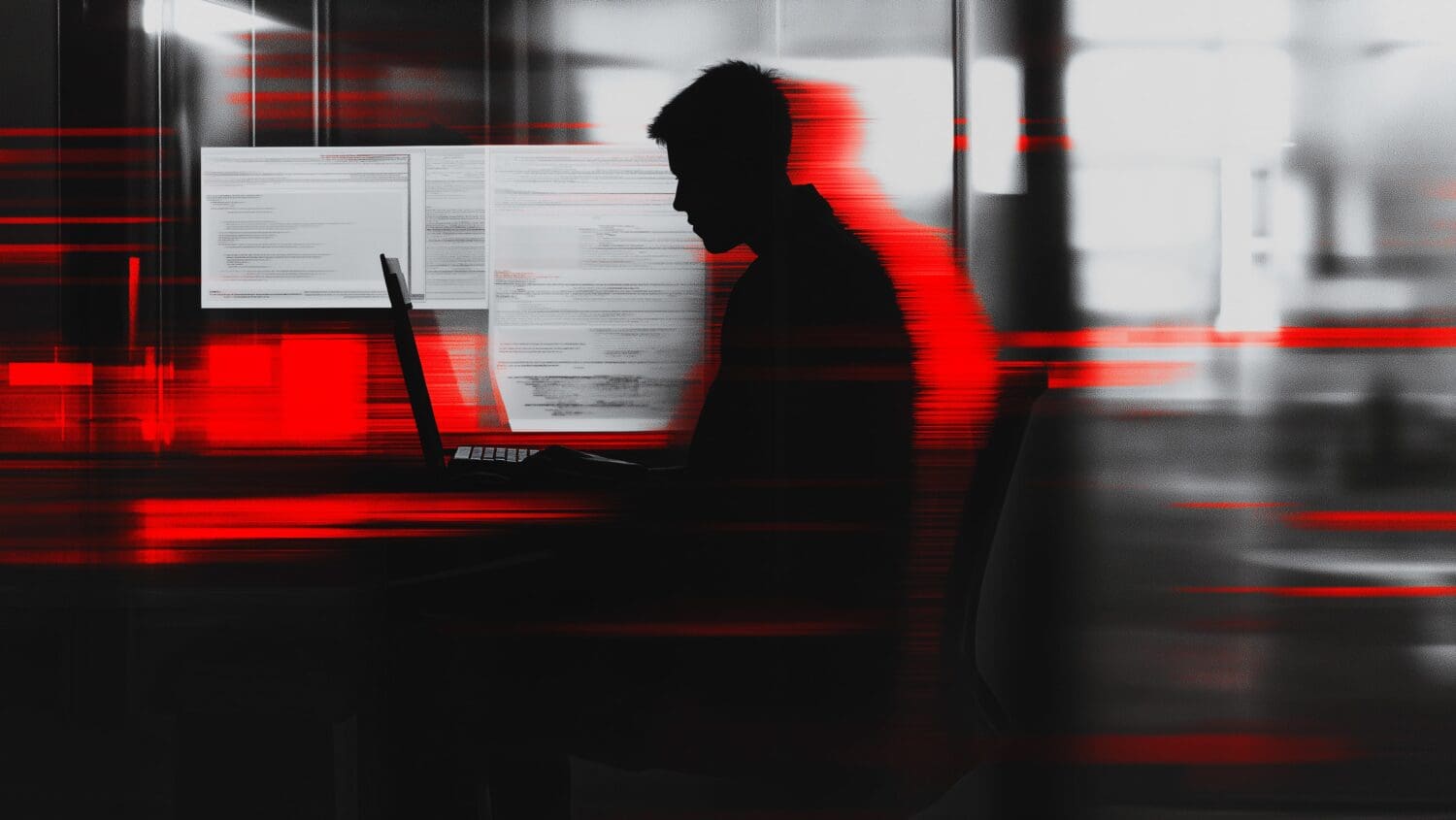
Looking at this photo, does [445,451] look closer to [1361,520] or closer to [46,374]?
[46,374]

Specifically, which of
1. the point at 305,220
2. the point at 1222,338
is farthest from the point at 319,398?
the point at 1222,338

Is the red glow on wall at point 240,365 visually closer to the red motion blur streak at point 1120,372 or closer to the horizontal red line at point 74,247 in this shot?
the horizontal red line at point 74,247

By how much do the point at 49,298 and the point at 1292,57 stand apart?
4.39 ft

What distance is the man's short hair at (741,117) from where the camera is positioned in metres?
0.96

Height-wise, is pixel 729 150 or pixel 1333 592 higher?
pixel 729 150

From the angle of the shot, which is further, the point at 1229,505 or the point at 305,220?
the point at 305,220

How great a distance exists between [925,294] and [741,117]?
263 millimetres

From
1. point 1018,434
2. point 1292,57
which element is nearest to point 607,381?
point 1018,434

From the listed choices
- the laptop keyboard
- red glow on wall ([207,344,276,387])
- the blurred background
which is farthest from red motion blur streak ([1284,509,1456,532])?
red glow on wall ([207,344,276,387])

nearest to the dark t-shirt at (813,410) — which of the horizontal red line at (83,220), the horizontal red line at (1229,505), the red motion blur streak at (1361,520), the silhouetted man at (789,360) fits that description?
the silhouetted man at (789,360)

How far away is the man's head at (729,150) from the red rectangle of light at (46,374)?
0.69 m

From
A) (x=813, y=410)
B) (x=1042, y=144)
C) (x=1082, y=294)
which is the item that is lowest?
(x=813, y=410)

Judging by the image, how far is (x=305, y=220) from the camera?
1.05 metres

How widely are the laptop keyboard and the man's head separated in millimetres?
291
